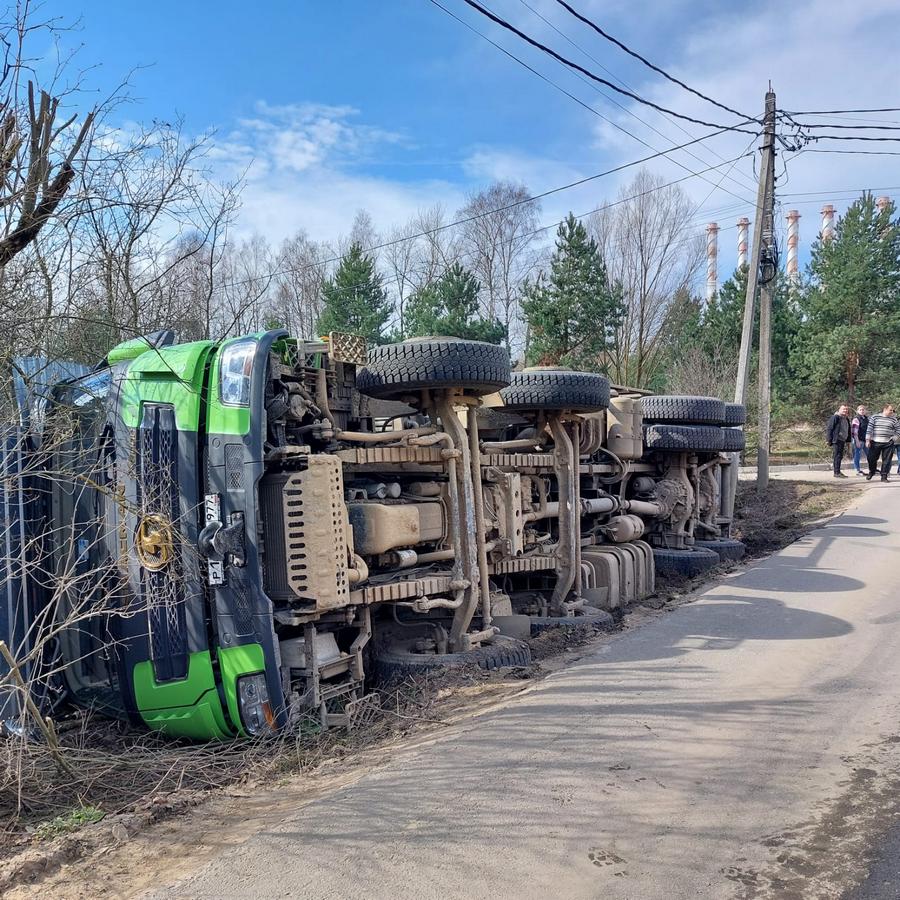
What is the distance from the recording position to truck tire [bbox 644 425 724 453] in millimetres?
8820

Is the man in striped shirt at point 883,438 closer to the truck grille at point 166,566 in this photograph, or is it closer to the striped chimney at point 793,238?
the truck grille at point 166,566

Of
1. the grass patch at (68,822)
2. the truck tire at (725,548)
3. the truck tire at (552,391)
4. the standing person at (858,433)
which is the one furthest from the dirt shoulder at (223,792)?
the standing person at (858,433)

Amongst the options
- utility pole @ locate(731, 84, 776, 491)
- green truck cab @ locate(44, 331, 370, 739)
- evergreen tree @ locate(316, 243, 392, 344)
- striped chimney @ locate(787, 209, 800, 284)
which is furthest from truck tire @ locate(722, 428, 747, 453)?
striped chimney @ locate(787, 209, 800, 284)

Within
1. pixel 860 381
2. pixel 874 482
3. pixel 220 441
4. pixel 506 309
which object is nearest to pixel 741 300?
pixel 860 381

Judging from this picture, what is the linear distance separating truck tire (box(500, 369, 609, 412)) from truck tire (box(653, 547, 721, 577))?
312 cm

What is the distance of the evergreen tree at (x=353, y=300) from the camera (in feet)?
95.1

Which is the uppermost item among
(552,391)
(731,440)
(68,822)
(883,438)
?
(552,391)

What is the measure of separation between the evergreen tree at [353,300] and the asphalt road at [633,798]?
2496 centimetres

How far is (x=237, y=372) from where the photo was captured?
13.6 feet

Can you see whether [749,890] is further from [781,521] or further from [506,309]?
[506,309]

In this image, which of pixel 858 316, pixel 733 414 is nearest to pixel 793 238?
pixel 858 316

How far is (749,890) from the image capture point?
2.43 metres

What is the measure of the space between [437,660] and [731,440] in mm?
5664

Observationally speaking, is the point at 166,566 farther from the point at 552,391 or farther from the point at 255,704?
the point at 552,391
